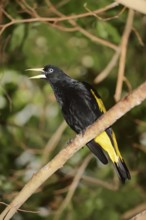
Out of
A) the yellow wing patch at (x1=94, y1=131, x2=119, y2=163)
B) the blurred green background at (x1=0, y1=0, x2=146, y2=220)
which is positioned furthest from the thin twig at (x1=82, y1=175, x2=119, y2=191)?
the yellow wing patch at (x1=94, y1=131, x2=119, y2=163)

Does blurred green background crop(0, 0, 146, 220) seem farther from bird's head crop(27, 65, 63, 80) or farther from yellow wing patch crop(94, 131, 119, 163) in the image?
yellow wing patch crop(94, 131, 119, 163)

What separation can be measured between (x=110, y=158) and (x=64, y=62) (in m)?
1.49

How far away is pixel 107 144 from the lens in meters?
3.66

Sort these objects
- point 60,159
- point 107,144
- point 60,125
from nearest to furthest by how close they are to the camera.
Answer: point 60,159
point 107,144
point 60,125

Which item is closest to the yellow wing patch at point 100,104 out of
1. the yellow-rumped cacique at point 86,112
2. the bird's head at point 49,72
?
the yellow-rumped cacique at point 86,112

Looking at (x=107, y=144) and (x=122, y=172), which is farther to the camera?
(x=107, y=144)

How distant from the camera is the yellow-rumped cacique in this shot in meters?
3.60

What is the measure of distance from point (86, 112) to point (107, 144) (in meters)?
0.27

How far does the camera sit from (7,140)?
16.6 feet

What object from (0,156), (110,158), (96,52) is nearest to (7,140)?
(0,156)

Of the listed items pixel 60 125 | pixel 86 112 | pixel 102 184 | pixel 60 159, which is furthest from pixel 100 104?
pixel 102 184

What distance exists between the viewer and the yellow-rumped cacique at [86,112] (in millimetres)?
3596

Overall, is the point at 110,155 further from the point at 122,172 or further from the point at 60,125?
the point at 60,125

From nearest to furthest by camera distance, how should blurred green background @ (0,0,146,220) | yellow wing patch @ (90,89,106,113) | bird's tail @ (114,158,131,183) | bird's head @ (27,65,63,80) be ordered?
bird's tail @ (114,158,131,183)
yellow wing patch @ (90,89,106,113)
bird's head @ (27,65,63,80)
blurred green background @ (0,0,146,220)
